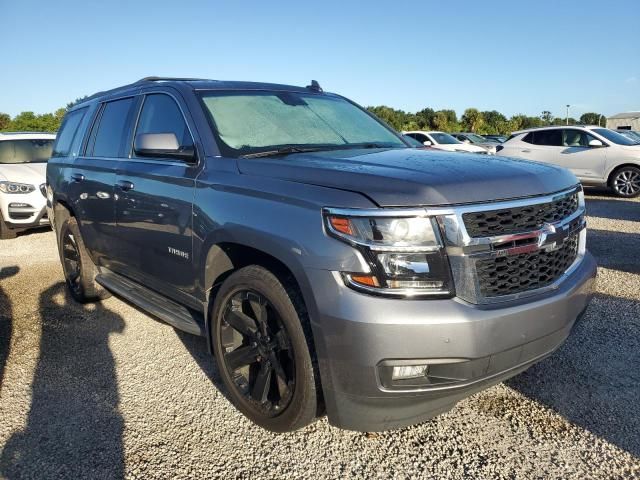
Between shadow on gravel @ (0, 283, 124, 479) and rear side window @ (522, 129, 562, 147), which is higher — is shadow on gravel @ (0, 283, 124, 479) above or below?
below

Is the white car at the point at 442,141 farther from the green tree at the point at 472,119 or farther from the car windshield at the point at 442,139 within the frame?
the green tree at the point at 472,119

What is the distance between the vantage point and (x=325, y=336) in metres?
2.25

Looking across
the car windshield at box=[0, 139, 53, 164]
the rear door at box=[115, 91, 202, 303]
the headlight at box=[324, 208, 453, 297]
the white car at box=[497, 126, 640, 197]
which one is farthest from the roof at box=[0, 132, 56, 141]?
the white car at box=[497, 126, 640, 197]

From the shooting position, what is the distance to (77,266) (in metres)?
5.02

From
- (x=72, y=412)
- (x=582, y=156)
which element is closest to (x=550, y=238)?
(x=72, y=412)

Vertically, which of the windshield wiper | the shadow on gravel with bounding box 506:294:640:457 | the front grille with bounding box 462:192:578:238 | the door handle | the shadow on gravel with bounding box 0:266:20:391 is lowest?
the shadow on gravel with bounding box 506:294:640:457

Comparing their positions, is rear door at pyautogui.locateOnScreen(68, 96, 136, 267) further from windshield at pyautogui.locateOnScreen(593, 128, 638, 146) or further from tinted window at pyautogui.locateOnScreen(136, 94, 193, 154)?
windshield at pyautogui.locateOnScreen(593, 128, 638, 146)

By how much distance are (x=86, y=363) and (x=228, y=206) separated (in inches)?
71.6

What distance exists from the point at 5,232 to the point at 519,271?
856 cm

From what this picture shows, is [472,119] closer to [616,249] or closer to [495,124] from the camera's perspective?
[495,124]

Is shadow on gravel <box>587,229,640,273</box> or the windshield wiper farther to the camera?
shadow on gravel <box>587,229,640,273</box>

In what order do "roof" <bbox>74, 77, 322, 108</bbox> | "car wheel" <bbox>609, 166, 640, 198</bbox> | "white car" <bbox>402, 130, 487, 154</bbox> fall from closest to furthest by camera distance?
"roof" <bbox>74, 77, 322, 108</bbox>, "car wheel" <bbox>609, 166, 640, 198</bbox>, "white car" <bbox>402, 130, 487, 154</bbox>

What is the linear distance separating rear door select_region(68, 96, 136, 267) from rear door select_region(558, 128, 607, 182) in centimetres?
1094

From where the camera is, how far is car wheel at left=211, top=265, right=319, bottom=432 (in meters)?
2.43
